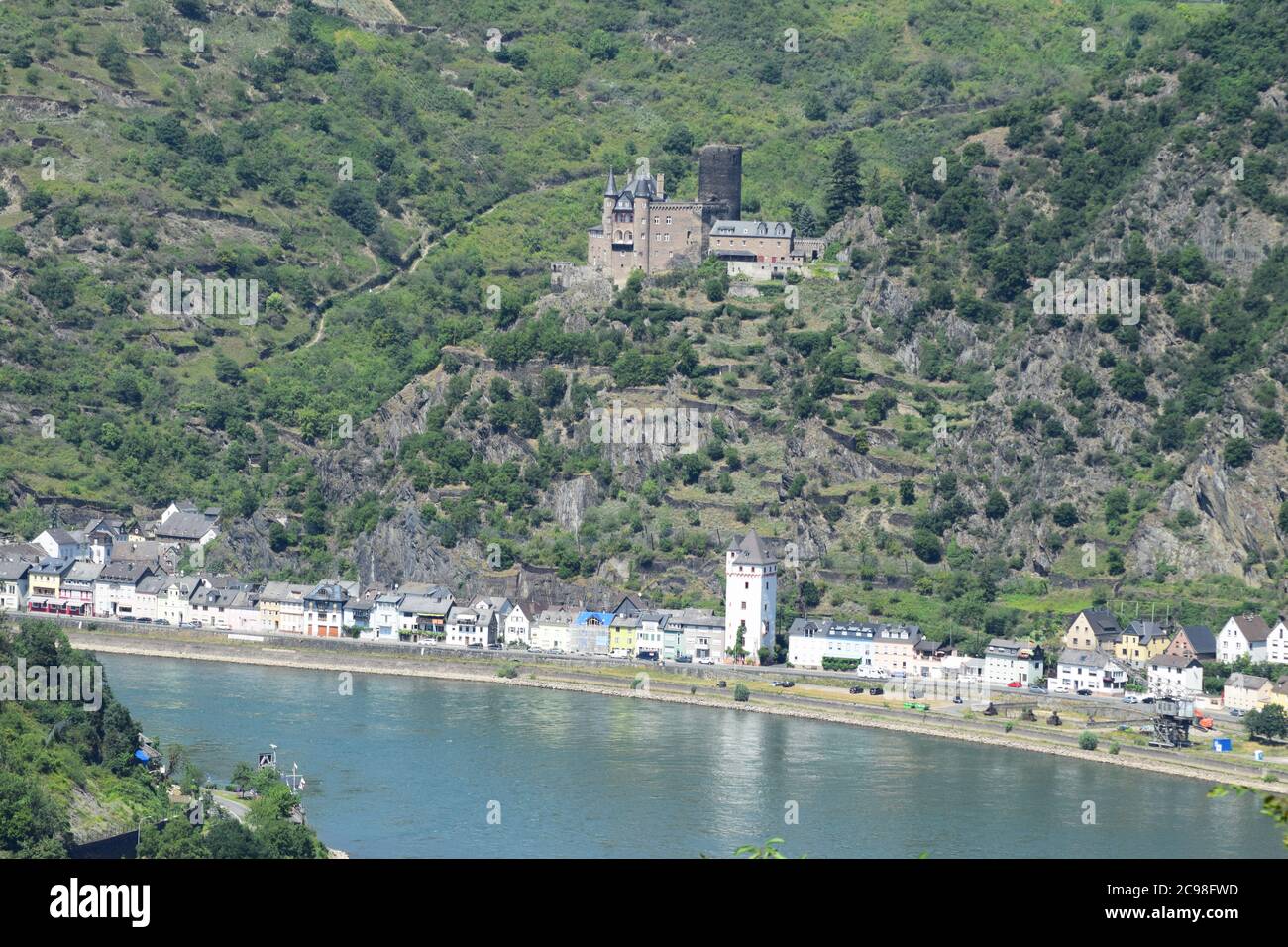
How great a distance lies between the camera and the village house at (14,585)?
74.5 metres

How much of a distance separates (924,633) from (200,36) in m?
64.2

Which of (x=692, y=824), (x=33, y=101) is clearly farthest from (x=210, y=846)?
(x=33, y=101)

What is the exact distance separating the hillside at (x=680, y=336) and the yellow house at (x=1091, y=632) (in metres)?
1.82

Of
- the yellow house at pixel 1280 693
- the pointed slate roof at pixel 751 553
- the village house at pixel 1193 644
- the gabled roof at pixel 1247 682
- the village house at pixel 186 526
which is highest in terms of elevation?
the village house at pixel 186 526

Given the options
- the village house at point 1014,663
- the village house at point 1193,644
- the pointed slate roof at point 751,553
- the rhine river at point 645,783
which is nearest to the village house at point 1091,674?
the village house at point 1014,663

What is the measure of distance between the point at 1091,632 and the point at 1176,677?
3061mm

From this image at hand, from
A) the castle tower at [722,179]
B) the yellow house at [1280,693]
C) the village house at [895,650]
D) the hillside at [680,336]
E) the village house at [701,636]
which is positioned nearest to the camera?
the yellow house at [1280,693]

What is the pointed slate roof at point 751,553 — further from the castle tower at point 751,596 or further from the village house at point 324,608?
the village house at point 324,608

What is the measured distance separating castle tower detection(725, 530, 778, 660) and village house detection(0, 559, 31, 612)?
24.4m

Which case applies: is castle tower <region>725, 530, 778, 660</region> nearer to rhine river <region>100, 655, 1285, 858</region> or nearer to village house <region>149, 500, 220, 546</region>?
rhine river <region>100, 655, 1285, 858</region>

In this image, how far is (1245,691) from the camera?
60.4 metres

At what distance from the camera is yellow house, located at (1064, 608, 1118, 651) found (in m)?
64.0

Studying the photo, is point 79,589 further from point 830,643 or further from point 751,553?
point 830,643
